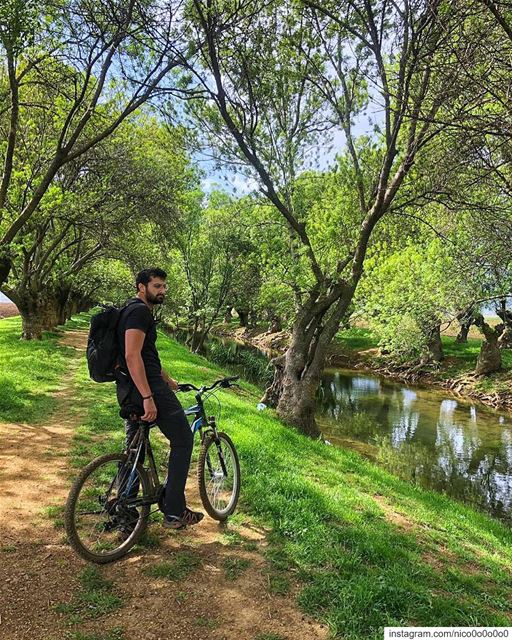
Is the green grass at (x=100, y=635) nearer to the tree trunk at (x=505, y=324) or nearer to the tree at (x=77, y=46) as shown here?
the tree at (x=77, y=46)

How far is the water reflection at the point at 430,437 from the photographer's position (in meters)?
13.3

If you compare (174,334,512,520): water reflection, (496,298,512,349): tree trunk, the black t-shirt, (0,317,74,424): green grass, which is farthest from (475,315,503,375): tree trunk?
the black t-shirt

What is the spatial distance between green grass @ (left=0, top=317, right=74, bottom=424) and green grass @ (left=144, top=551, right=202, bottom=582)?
595 cm

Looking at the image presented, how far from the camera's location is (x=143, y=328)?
4.38 m

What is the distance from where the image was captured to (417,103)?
553 centimetres

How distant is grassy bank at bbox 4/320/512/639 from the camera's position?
430 centimetres

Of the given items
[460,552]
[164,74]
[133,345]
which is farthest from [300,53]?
[460,552]

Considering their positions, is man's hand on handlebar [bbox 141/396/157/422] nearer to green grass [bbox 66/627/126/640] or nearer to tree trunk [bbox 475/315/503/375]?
green grass [bbox 66/627/126/640]

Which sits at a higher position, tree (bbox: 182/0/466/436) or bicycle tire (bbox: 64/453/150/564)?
tree (bbox: 182/0/466/436)

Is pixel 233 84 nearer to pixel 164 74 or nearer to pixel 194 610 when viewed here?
pixel 164 74

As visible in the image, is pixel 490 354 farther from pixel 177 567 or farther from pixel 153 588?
pixel 153 588

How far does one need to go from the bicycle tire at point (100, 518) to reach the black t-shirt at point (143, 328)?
891mm

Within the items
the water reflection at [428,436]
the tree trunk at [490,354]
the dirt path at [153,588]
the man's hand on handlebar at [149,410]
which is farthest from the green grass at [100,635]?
the tree trunk at [490,354]

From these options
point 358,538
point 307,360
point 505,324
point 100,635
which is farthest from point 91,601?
point 505,324
